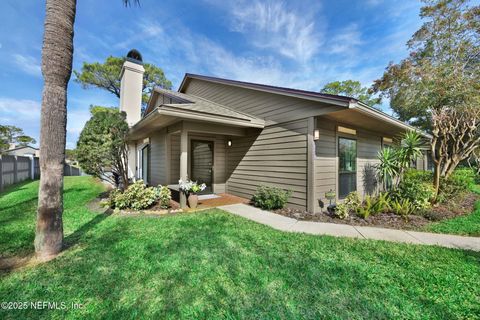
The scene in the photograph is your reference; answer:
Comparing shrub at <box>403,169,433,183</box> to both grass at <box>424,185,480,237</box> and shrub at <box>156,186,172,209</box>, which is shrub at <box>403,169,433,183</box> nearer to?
grass at <box>424,185,480,237</box>

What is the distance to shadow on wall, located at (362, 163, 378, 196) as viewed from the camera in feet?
25.5

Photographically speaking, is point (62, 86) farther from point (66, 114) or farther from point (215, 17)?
point (215, 17)

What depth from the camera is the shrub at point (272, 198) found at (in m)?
5.66

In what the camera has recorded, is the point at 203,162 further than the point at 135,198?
Yes

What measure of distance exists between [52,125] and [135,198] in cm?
336

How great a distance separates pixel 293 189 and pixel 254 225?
6.23 ft

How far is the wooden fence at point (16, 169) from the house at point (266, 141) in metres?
6.18

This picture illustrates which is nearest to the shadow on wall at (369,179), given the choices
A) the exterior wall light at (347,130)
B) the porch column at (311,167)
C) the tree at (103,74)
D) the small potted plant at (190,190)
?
the exterior wall light at (347,130)

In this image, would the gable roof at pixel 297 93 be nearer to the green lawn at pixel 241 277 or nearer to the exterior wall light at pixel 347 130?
the exterior wall light at pixel 347 130

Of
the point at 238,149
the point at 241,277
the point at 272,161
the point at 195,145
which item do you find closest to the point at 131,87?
the point at 195,145

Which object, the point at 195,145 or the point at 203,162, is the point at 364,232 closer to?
the point at 203,162

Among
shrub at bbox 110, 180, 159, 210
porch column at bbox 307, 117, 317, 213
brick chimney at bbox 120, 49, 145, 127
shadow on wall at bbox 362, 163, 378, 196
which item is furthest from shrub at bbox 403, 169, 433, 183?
brick chimney at bbox 120, 49, 145, 127

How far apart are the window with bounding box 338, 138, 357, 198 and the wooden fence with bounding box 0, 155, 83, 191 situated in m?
13.9

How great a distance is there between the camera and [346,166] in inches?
263
